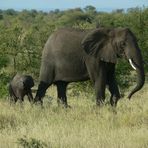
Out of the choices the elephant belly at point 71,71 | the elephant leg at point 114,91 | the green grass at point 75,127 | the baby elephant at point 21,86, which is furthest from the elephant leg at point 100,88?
the baby elephant at point 21,86

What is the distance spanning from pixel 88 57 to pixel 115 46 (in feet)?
2.32

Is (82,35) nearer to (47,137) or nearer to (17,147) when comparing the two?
(47,137)

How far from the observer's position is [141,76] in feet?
40.9

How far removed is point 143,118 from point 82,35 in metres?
3.81

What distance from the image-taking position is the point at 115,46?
43.1 feet

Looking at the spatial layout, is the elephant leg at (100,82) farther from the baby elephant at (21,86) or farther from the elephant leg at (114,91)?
the baby elephant at (21,86)

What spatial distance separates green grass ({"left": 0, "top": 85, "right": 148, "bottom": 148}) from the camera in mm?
8469

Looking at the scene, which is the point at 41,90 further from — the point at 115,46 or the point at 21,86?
the point at 115,46

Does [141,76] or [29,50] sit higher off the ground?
[141,76]

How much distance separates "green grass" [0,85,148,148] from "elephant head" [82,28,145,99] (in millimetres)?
895

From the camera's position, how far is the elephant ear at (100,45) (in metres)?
13.2

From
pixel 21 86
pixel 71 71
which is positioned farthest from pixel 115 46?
pixel 21 86

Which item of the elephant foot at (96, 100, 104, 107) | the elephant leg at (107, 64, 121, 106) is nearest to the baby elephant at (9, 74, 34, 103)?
the elephant leg at (107, 64, 121, 106)

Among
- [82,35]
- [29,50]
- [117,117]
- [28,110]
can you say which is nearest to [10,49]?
[29,50]
